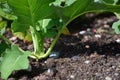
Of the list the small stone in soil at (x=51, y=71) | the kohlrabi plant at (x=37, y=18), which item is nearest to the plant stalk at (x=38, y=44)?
the kohlrabi plant at (x=37, y=18)

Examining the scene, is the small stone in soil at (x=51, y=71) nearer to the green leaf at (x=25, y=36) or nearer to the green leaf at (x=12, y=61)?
the green leaf at (x=12, y=61)

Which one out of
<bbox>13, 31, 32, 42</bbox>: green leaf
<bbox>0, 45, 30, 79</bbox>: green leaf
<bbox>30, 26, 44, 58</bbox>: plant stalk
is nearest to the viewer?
<bbox>0, 45, 30, 79</bbox>: green leaf

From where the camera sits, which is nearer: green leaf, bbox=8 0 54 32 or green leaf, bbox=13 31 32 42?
green leaf, bbox=8 0 54 32

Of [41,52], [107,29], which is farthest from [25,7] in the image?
[107,29]

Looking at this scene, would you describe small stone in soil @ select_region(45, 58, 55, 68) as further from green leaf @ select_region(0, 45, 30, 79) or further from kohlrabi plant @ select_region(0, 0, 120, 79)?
green leaf @ select_region(0, 45, 30, 79)

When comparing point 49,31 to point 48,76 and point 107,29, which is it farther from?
point 107,29

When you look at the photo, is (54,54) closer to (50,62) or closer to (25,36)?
(50,62)

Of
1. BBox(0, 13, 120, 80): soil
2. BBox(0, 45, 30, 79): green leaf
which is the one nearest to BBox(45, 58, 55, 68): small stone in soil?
BBox(0, 13, 120, 80): soil
